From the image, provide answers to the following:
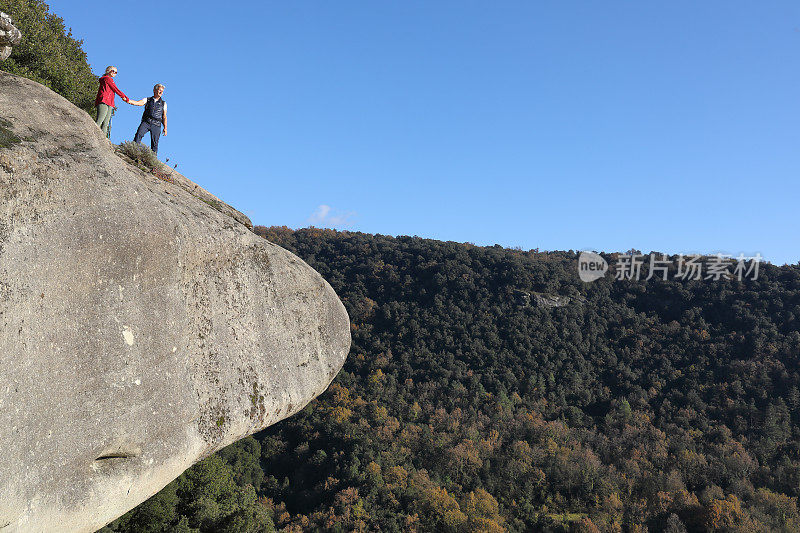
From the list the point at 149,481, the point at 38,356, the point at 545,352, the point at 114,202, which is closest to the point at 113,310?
the point at 38,356

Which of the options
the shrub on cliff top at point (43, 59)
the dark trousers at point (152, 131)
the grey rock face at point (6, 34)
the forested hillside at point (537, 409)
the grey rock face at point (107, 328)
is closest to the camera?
the grey rock face at point (107, 328)

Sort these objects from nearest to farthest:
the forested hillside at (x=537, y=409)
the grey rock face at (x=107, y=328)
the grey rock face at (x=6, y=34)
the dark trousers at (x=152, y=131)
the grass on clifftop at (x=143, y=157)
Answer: the grey rock face at (x=107, y=328) → the grey rock face at (x=6, y=34) → the grass on clifftop at (x=143, y=157) → the dark trousers at (x=152, y=131) → the forested hillside at (x=537, y=409)

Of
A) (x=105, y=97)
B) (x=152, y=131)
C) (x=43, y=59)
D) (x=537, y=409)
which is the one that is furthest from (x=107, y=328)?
(x=537, y=409)

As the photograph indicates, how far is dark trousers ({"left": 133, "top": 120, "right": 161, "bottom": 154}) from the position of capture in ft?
33.6

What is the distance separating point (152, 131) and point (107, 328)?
540cm

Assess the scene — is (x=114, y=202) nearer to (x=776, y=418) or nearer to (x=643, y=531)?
(x=643, y=531)

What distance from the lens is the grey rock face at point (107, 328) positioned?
5.75 meters

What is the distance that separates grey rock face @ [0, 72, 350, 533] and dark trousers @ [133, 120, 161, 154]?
2.37 m

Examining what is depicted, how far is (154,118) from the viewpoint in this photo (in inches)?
407

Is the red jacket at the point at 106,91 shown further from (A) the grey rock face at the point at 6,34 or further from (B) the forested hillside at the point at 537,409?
(B) the forested hillside at the point at 537,409

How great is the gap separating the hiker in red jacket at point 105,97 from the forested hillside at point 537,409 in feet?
101

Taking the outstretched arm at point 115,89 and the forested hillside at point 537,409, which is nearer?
the outstretched arm at point 115,89

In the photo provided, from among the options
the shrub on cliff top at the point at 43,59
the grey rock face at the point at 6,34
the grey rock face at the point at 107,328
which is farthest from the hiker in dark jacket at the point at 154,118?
the shrub on cliff top at the point at 43,59

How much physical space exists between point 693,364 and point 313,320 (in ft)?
187
